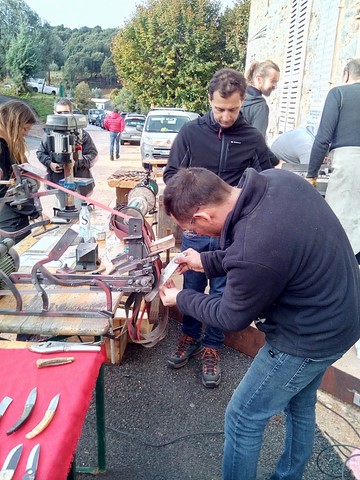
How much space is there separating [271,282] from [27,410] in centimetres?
81

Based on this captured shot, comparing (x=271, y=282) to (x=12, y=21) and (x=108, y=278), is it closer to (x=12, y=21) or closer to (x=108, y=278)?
(x=108, y=278)

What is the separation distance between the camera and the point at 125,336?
9.99 ft

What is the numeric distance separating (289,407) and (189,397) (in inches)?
38.0

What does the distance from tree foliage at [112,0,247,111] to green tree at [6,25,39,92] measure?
12.5 m

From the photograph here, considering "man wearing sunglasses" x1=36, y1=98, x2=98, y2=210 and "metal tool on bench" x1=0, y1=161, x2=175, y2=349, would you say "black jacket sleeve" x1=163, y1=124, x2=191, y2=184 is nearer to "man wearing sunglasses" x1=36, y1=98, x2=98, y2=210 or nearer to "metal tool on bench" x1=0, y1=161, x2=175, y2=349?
"metal tool on bench" x1=0, y1=161, x2=175, y2=349

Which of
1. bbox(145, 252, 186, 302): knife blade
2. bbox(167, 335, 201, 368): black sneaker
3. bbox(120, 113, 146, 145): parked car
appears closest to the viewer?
bbox(145, 252, 186, 302): knife blade

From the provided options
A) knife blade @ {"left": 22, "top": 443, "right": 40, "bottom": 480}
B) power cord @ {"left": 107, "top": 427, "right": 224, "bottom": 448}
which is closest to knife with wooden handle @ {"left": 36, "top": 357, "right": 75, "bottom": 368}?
knife blade @ {"left": 22, "top": 443, "right": 40, "bottom": 480}

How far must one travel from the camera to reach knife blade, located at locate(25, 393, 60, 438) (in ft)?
3.82

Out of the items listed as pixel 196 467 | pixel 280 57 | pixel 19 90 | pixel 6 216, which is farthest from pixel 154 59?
pixel 196 467

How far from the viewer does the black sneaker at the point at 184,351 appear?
2.96 meters

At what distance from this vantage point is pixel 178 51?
20141mm

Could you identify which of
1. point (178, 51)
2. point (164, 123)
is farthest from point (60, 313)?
point (178, 51)

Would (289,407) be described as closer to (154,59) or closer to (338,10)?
(338,10)

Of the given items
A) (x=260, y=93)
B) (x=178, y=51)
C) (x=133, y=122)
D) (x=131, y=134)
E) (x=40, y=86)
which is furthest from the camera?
(x=40, y=86)
